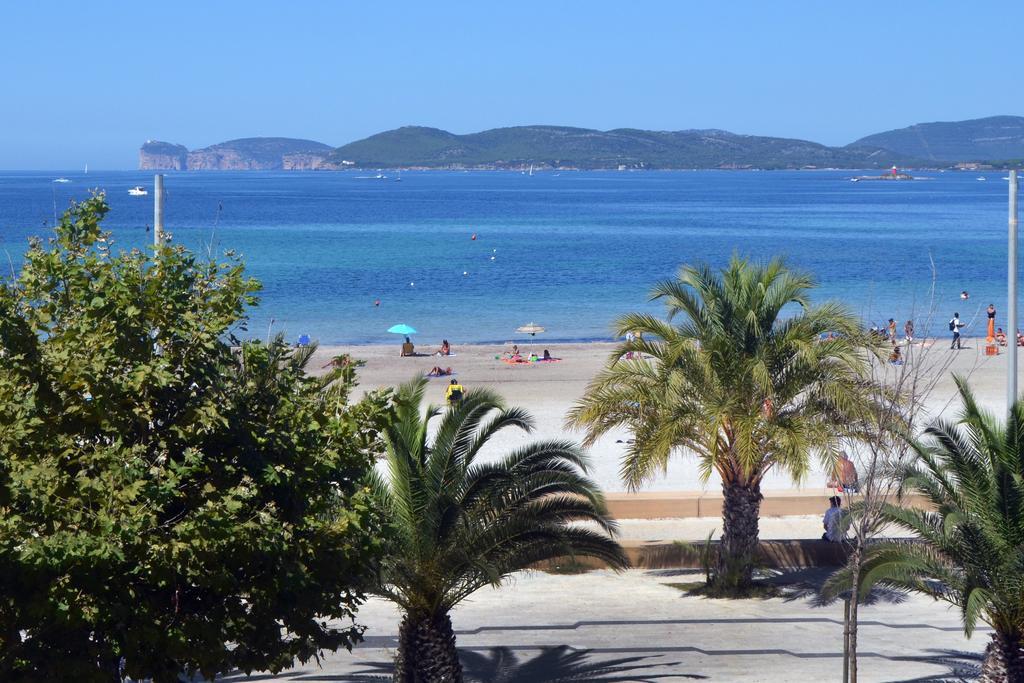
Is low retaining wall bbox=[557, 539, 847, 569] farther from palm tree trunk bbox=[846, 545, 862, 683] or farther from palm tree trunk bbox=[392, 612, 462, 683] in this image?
palm tree trunk bbox=[846, 545, 862, 683]

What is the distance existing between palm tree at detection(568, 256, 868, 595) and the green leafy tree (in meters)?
6.45

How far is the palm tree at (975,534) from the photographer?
9.98 meters

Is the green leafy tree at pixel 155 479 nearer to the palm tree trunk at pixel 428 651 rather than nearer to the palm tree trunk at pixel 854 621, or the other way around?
the palm tree trunk at pixel 428 651

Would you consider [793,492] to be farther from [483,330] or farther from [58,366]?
[483,330]

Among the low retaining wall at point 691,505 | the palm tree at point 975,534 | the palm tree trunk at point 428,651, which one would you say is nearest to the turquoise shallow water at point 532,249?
the palm tree at point 975,534

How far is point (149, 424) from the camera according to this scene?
7406 millimetres

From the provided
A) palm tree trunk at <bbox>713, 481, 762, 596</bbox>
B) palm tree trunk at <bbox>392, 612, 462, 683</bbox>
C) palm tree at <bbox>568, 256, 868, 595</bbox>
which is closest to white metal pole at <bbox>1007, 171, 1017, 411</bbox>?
palm tree at <bbox>568, 256, 868, 595</bbox>

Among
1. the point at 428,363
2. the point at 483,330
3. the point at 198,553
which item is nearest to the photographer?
the point at 198,553

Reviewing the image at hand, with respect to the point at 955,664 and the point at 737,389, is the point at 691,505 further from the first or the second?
the point at 955,664

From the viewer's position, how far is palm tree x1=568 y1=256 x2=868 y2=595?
1359 centimetres

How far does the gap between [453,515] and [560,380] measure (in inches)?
934

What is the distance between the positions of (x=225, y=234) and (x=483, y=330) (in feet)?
169

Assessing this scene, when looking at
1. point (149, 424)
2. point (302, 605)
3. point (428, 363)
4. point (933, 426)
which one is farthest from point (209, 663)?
point (428, 363)

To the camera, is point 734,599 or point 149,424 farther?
point 734,599
